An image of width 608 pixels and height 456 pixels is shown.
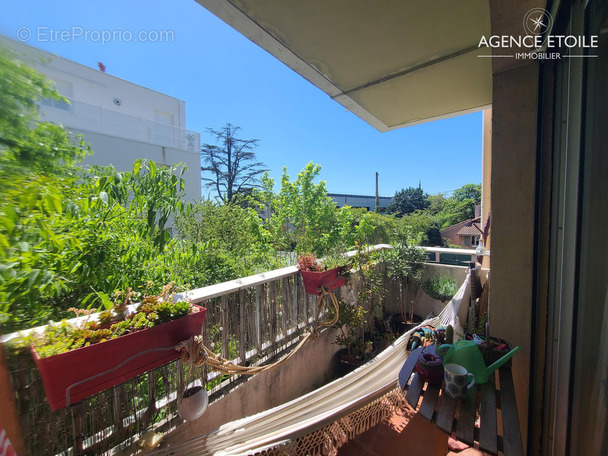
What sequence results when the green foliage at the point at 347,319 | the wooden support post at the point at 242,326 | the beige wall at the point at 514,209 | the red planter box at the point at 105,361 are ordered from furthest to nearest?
the green foliage at the point at 347,319, the wooden support post at the point at 242,326, the beige wall at the point at 514,209, the red planter box at the point at 105,361

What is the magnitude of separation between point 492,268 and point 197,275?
248cm

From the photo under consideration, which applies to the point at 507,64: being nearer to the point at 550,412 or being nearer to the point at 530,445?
the point at 550,412

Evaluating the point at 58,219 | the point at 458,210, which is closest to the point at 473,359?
the point at 58,219

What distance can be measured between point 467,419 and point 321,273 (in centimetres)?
130

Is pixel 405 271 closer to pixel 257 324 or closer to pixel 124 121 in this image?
pixel 257 324

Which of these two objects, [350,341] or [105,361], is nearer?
[105,361]

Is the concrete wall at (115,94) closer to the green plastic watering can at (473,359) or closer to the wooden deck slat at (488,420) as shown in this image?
the green plastic watering can at (473,359)

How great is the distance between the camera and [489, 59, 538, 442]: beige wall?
1418 millimetres

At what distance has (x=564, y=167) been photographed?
44.4 inches

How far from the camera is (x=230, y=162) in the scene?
19.9 meters

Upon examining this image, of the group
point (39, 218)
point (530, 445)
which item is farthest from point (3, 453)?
point (530, 445)

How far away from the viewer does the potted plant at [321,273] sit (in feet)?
6.97

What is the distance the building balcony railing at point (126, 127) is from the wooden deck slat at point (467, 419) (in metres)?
11.2

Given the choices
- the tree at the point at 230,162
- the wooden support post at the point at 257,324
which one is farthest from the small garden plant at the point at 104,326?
the tree at the point at 230,162
